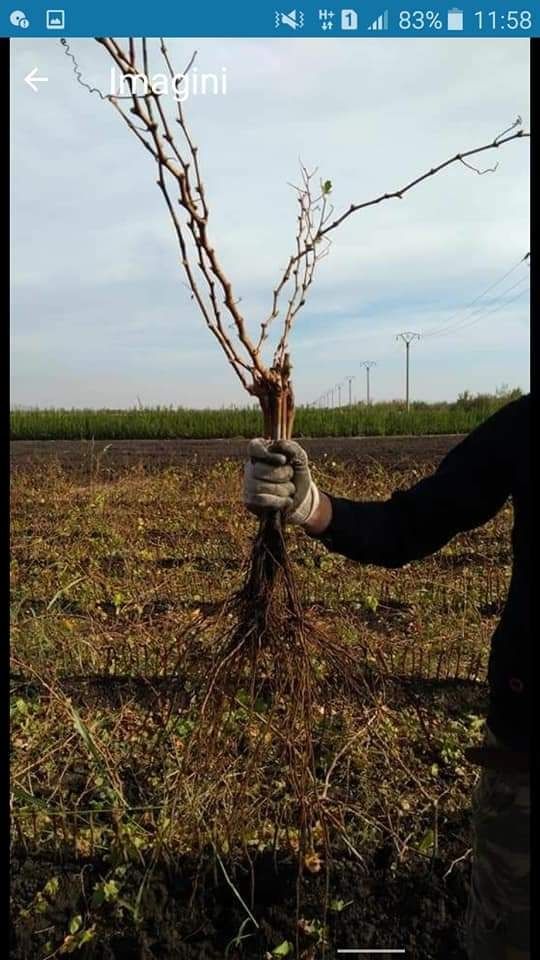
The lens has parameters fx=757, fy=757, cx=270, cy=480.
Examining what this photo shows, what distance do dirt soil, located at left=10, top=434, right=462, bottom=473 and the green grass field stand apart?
1.00m

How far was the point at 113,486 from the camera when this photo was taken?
6.76 m

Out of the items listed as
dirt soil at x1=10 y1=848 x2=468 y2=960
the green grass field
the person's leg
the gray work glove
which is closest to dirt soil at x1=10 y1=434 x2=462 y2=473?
the green grass field

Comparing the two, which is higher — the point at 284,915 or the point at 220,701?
the point at 220,701

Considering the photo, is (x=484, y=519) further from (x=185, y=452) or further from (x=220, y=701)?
(x=185, y=452)

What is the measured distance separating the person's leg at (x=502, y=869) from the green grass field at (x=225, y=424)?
1210 cm

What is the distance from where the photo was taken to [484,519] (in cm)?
128

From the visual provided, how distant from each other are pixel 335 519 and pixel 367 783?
97 centimetres

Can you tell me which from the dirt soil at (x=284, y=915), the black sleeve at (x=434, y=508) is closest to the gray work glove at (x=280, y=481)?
the black sleeve at (x=434, y=508)

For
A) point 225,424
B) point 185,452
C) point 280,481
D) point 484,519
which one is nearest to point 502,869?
point 484,519

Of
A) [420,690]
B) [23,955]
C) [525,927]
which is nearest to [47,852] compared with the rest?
[23,955]

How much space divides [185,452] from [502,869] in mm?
9127

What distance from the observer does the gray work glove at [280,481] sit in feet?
4.09
